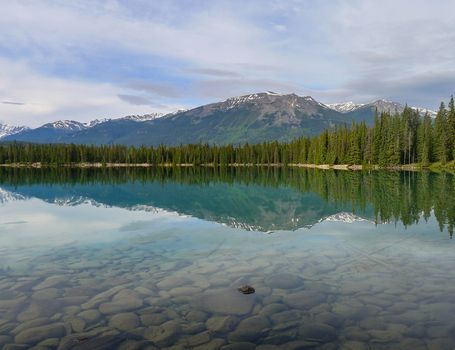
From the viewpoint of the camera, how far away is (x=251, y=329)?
13633 mm

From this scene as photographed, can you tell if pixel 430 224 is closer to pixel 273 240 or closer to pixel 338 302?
pixel 273 240

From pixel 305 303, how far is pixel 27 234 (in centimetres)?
2621

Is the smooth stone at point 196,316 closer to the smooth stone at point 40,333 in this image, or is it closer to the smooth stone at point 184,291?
the smooth stone at point 184,291

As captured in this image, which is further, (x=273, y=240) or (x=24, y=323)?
(x=273, y=240)

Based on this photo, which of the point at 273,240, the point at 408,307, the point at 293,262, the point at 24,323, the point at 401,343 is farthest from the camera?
the point at 273,240

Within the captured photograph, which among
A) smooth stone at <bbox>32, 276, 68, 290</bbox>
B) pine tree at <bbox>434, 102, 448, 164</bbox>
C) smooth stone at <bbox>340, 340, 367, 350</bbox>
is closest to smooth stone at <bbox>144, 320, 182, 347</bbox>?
smooth stone at <bbox>340, 340, 367, 350</bbox>

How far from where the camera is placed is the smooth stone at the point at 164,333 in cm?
1269

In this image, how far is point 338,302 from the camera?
1616 centimetres

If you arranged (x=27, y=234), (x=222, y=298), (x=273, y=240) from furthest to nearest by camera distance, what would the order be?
(x=27, y=234)
(x=273, y=240)
(x=222, y=298)

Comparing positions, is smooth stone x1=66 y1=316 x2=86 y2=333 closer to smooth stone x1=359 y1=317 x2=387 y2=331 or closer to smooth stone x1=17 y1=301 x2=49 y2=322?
smooth stone x1=17 y1=301 x2=49 y2=322

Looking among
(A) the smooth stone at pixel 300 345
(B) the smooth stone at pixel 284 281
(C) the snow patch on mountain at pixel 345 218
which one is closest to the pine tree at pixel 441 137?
(C) the snow patch on mountain at pixel 345 218

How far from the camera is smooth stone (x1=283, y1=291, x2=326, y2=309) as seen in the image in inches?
623

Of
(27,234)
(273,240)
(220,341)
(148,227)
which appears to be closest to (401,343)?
(220,341)

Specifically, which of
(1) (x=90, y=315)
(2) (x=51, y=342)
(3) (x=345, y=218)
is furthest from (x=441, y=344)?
(3) (x=345, y=218)
